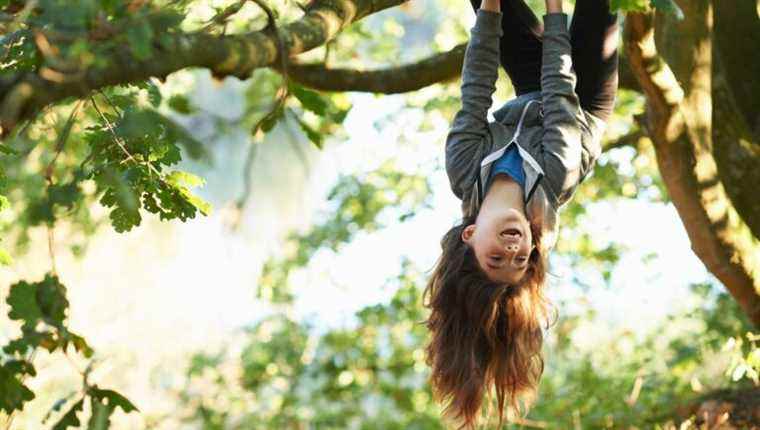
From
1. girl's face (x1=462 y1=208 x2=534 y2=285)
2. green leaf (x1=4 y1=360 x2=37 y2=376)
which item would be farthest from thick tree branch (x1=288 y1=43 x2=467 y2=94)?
green leaf (x1=4 y1=360 x2=37 y2=376)

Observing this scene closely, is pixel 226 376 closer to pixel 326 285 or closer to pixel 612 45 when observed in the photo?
pixel 326 285

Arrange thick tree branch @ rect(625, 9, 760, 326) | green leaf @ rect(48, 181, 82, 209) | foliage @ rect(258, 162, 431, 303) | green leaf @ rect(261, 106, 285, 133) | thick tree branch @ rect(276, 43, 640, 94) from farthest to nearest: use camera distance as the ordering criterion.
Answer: foliage @ rect(258, 162, 431, 303) < thick tree branch @ rect(276, 43, 640, 94) < thick tree branch @ rect(625, 9, 760, 326) < green leaf @ rect(261, 106, 285, 133) < green leaf @ rect(48, 181, 82, 209)

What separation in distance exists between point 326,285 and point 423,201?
1.27 metres

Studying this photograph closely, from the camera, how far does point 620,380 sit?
650 centimetres

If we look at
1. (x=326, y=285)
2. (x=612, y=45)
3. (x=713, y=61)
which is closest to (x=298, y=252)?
(x=326, y=285)

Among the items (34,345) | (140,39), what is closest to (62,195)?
(34,345)

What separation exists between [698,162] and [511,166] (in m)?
0.92

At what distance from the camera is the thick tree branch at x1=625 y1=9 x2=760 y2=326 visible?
3850 mm

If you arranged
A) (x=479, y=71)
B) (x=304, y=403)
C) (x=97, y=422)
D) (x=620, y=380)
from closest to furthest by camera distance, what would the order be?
1. (x=97, y=422)
2. (x=479, y=71)
3. (x=620, y=380)
4. (x=304, y=403)

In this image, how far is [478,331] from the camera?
359 centimetres

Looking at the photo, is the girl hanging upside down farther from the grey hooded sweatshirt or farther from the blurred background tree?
the blurred background tree

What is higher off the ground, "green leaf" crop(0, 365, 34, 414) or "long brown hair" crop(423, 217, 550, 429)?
"green leaf" crop(0, 365, 34, 414)

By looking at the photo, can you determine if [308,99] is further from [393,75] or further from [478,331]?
[393,75]

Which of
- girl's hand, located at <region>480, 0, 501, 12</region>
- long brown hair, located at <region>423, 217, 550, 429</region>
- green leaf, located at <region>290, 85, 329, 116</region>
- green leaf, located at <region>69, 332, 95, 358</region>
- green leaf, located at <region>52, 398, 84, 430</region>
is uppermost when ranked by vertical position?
green leaf, located at <region>290, 85, 329, 116</region>
